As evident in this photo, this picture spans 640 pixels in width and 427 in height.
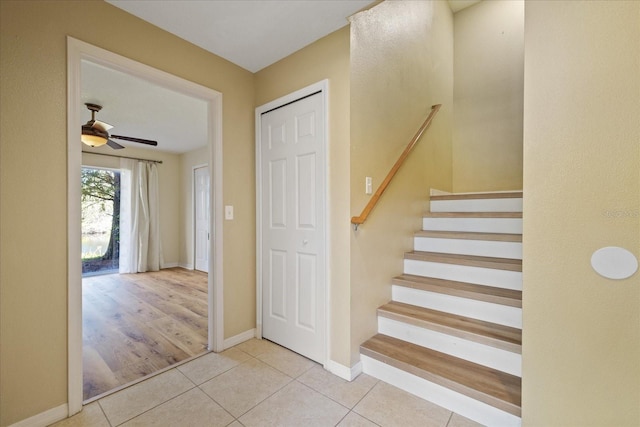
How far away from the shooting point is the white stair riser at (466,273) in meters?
1.86

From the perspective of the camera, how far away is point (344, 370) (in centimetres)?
183

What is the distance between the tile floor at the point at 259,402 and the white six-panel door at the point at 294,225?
32 centimetres

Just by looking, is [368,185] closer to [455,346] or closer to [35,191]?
[455,346]

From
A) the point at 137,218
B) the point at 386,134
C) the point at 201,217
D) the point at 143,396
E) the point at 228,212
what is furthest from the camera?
the point at 201,217

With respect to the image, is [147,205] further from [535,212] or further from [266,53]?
[535,212]

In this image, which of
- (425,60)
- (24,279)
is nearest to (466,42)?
(425,60)

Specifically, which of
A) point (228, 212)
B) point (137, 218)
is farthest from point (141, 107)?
point (137, 218)

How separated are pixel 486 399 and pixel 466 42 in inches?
170

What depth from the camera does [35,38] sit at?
140cm

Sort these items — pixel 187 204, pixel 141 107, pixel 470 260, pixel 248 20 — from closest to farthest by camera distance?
1. pixel 248 20
2. pixel 470 260
3. pixel 141 107
4. pixel 187 204

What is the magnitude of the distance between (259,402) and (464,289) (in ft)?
5.10

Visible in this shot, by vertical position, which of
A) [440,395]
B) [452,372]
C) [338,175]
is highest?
[338,175]

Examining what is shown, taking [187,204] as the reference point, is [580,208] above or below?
below

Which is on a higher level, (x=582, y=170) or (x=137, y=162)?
(x=137, y=162)
